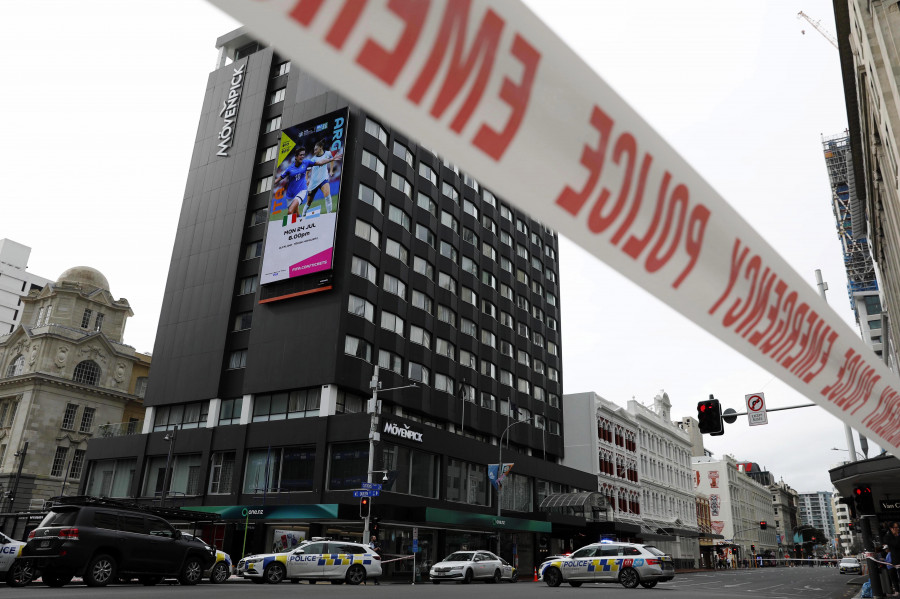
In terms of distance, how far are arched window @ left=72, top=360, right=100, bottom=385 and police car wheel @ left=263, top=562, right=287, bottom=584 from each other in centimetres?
4821

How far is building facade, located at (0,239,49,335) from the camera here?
97.6m

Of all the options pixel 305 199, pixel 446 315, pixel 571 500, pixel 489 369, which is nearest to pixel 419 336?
pixel 446 315

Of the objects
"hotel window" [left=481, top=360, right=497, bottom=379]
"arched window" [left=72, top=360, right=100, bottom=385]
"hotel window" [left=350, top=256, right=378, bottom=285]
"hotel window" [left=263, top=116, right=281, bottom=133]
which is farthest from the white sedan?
"arched window" [left=72, top=360, right=100, bottom=385]

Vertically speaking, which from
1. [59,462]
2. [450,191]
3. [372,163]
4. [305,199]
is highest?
[450,191]

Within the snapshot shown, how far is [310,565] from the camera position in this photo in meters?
23.0

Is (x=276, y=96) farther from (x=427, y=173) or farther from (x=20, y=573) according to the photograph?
(x=20, y=573)

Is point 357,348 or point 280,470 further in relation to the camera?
point 357,348

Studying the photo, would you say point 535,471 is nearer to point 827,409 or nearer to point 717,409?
point 717,409

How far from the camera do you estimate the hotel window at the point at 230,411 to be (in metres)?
40.0

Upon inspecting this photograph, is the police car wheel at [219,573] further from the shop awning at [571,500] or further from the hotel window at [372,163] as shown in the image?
the shop awning at [571,500]

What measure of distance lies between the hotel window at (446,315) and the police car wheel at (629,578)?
26.1 metres

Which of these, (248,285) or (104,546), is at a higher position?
(248,285)

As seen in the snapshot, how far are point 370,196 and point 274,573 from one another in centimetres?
2569

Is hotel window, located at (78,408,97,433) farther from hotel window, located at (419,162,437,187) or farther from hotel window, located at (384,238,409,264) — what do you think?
hotel window, located at (419,162,437,187)
